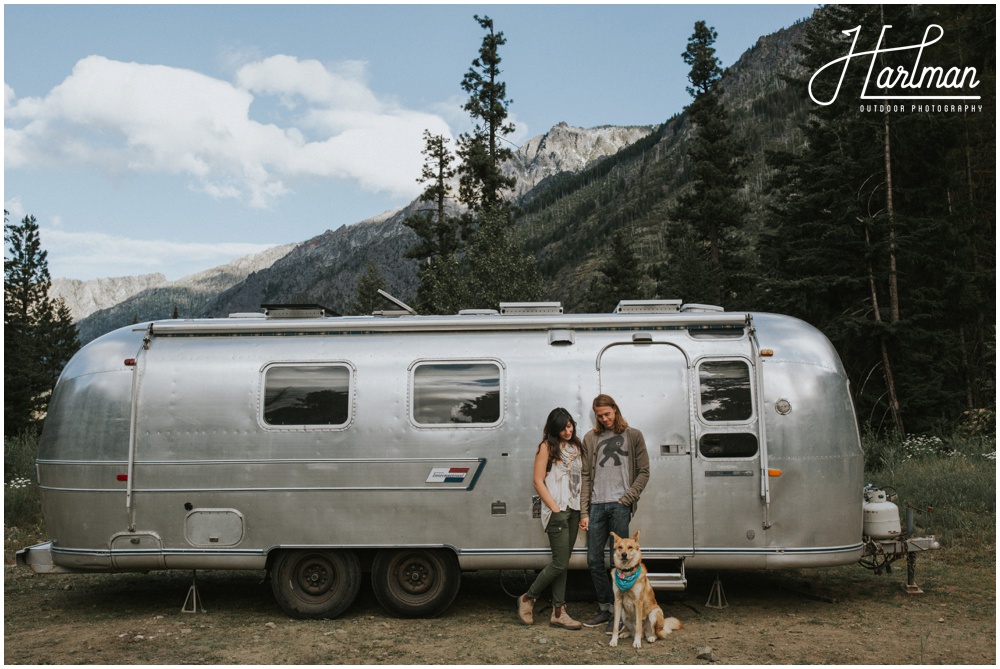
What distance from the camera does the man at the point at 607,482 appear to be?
7.27 meters

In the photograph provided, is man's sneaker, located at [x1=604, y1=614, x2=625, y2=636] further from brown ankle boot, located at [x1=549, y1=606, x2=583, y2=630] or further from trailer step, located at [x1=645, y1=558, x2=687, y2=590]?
trailer step, located at [x1=645, y1=558, x2=687, y2=590]

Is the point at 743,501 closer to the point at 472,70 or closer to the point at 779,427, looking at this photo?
the point at 779,427

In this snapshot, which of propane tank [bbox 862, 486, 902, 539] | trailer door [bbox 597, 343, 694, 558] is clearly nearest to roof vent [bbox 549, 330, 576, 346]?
trailer door [bbox 597, 343, 694, 558]

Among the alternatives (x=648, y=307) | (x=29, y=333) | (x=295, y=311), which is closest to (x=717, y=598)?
(x=648, y=307)

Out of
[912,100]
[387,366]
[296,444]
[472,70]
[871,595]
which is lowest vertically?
[871,595]

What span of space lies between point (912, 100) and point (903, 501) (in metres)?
13.0

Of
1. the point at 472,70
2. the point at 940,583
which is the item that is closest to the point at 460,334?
the point at 940,583

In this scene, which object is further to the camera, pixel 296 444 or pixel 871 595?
pixel 871 595

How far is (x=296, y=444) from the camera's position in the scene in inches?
307

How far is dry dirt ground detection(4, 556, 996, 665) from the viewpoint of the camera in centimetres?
670

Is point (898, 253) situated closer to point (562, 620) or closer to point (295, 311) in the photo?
point (562, 620)

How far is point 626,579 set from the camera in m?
6.84

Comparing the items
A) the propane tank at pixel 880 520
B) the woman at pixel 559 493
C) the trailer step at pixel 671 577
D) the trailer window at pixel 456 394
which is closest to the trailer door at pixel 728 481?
the trailer step at pixel 671 577

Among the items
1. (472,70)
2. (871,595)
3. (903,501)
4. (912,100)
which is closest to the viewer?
(871,595)
